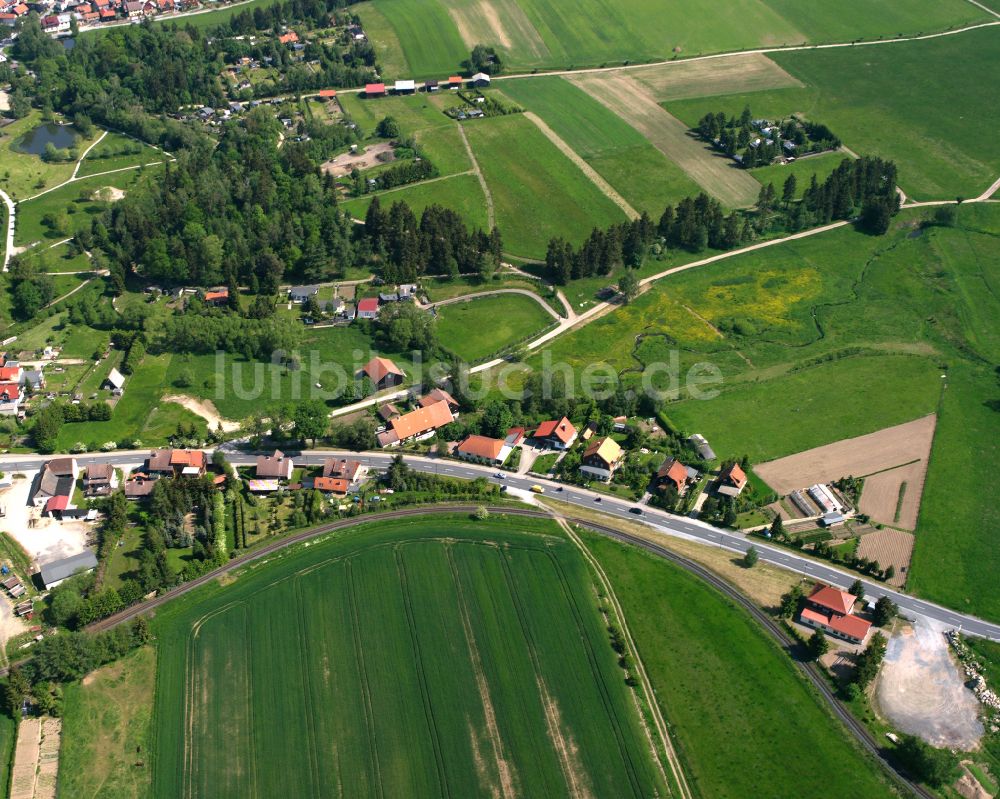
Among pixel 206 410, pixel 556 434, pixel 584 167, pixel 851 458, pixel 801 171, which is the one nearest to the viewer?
pixel 851 458

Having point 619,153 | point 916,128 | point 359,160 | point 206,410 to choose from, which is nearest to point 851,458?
point 206,410

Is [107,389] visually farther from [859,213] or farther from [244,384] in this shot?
[859,213]

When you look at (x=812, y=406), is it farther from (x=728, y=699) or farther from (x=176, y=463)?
(x=176, y=463)

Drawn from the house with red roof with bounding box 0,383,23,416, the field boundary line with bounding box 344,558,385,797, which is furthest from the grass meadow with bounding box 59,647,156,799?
the house with red roof with bounding box 0,383,23,416

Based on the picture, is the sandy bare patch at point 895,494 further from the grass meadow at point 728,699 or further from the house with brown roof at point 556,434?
the house with brown roof at point 556,434

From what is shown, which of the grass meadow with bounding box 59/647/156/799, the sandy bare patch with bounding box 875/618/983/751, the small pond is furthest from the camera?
the small pond

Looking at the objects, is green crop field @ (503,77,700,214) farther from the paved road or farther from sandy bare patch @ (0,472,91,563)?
sandy bare patch @ (0,472,91,563)

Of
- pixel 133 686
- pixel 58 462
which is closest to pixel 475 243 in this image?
pixel 58 462
